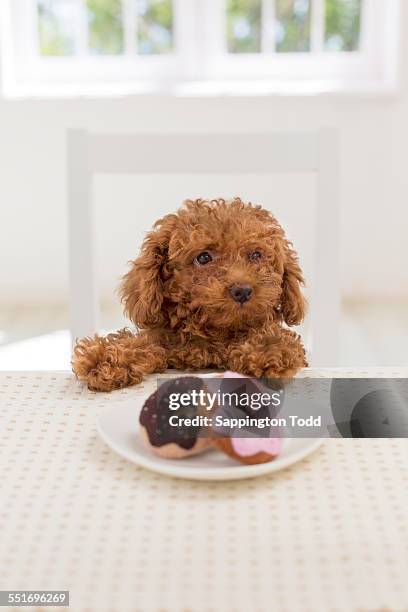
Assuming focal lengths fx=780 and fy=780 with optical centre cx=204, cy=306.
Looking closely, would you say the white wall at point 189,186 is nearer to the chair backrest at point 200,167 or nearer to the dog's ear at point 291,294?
the chair backrest at point 200,167

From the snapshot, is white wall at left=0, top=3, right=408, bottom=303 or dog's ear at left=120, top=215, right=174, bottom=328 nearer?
dog's ear at left=120, top=215, right=174, bottom=328

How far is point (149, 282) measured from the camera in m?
1.03

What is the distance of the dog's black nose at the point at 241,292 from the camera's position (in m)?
0.95

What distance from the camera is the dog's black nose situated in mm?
954

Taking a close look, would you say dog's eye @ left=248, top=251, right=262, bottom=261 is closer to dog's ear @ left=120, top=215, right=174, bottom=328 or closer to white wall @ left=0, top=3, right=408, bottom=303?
dog's ear @ left=120, top=215, right=174, bottom=328

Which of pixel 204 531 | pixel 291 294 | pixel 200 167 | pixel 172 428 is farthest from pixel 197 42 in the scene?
pixel 204 531

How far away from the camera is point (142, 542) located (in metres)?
0.60

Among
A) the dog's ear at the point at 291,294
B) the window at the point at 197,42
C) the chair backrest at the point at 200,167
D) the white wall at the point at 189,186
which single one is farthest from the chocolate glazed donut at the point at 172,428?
the window at the point at 197,42

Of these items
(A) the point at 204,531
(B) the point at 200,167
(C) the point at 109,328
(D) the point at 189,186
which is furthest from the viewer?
(D) the point at 189,186

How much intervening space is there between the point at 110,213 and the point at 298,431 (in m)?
2.79

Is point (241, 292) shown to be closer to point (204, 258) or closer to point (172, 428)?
point (204, 258)

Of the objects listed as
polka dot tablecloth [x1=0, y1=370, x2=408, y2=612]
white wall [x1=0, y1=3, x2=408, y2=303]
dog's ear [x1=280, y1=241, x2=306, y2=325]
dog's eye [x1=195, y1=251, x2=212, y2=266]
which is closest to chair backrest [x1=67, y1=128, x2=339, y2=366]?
dog's ear [x1=280, y1=241, x2=306, y2=325]

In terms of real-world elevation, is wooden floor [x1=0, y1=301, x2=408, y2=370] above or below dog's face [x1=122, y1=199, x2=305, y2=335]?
below

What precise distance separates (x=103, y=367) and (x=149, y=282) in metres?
0.14
